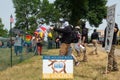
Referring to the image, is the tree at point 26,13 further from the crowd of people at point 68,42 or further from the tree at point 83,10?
the crowd of people at point 68,42

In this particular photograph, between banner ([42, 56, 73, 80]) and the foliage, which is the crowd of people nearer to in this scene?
banner ([42, 56, 73, 80])

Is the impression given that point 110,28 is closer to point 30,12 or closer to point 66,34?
point 66,34

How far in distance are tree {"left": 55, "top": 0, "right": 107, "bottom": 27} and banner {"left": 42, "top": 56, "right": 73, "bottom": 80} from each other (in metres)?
45.1

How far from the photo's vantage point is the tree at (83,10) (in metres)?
58.5

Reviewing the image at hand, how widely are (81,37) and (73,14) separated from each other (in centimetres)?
3816

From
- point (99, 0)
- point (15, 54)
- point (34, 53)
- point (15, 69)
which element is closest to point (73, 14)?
point (99, 0)

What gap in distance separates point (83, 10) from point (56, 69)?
49.2 metres

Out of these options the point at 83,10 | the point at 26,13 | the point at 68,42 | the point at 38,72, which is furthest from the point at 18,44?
the point at 26,13

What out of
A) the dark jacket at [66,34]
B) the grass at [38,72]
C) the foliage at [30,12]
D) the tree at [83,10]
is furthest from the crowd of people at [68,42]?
the foliage at [30,12]

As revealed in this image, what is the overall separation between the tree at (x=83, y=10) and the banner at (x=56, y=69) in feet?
148

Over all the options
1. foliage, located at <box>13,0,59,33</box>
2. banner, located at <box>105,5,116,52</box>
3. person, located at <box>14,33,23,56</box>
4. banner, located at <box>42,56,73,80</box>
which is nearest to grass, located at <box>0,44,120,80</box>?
banner, located at <box>105,5,116,52</box>

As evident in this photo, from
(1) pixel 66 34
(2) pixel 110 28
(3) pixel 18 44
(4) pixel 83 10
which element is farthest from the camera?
(4) pixel 83 10

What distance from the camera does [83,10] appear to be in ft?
198

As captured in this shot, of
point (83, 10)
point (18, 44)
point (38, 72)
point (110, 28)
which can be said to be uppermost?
point (83, 10)
